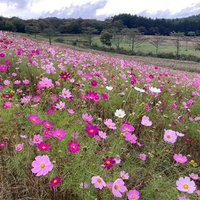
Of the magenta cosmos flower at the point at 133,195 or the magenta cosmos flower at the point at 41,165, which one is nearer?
the magenta cosmos flower at the point at 41,165

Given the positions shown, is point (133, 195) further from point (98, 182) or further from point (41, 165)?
point (41, 165)

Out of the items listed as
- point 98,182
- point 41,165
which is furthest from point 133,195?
point 41,165

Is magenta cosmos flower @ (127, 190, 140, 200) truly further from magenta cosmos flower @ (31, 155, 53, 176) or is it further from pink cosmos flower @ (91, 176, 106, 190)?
magenta cosmos flower @ (31, 155, 53, 176)

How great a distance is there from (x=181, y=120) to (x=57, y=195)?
6.86 ft

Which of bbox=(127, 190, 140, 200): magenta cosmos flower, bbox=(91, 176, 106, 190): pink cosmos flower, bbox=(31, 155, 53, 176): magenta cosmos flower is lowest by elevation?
bbox=(127, 190, 140, 200): magenta cosmos flower

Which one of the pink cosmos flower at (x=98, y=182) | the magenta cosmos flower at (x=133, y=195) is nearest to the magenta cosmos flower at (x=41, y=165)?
the pink cosmos flower at (x=98, y=182)

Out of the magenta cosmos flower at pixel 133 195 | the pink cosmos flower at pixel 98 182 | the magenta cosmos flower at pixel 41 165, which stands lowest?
the magenta cosmos flower at pixel 133 195

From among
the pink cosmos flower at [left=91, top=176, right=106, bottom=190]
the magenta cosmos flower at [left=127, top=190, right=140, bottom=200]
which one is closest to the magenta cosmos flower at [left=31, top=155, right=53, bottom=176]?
the pink cosmos flower at [left=91, top=176, right=106, bottom=190]

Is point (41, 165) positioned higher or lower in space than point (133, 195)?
higher

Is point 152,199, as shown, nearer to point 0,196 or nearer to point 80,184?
point 80,184

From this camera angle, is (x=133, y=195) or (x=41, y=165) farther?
(x=133, y=195)

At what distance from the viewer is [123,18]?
91.5 meters

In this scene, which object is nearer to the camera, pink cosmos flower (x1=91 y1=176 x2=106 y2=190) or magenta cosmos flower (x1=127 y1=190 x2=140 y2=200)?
pink cosmos flower (x1=91 y1=176 x2=106 y2=190)

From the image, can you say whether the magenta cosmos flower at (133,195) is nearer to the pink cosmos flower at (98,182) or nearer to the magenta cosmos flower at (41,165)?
the pink cosmos flower at (98,182)
